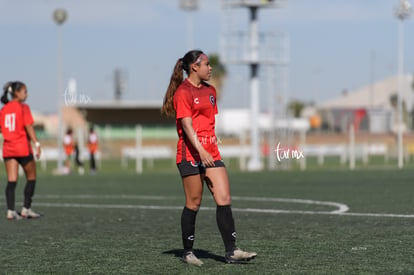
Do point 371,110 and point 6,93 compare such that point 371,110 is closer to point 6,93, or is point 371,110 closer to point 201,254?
point 6,93

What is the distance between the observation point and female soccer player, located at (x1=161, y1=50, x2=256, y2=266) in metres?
9.13

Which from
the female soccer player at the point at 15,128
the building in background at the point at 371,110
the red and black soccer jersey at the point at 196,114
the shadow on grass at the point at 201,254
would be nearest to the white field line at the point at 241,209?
the female soccer player at the point at 15,128

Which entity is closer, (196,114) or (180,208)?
(196,114)

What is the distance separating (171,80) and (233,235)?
1.68m

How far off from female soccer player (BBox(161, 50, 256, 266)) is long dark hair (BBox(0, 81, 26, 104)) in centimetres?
585

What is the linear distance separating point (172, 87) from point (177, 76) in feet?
0.40

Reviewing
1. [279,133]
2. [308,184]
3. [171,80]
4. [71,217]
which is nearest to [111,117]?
[279,133]

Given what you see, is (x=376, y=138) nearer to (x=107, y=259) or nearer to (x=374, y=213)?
(x=374, y=213)

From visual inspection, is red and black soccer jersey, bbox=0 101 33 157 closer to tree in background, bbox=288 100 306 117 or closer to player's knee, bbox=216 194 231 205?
player's knee, bbox=216 194 231 205

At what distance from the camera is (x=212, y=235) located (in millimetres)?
11953

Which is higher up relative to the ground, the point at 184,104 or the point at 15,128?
the point at 184,104

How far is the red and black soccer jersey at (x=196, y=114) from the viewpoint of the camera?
912 cm

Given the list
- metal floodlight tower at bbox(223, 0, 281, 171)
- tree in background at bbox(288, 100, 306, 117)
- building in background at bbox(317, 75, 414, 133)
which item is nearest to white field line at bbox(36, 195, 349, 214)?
metal floodlight tower at bbox(223, 0, 281, 171)

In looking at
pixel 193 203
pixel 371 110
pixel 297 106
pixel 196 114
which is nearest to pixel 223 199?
pixel 193 203
